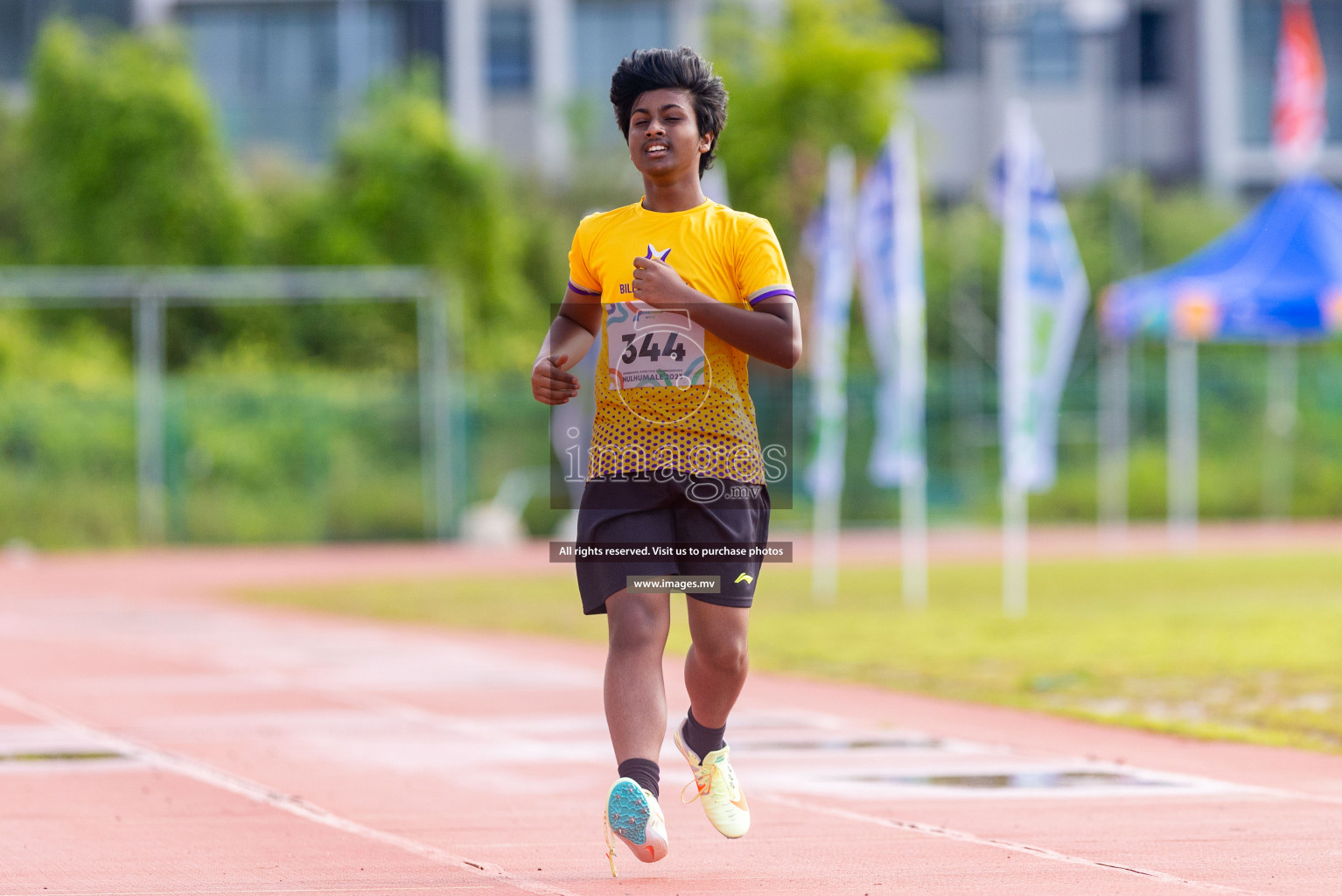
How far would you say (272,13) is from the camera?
41.7 meters

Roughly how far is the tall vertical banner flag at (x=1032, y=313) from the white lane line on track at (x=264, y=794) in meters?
7.87

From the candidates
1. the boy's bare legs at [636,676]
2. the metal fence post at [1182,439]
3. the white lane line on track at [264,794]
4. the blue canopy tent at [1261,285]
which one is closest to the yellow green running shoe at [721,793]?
the boy's bare legs at [636,676]

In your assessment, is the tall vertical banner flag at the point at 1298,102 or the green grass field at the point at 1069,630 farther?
the tall vertical banner flag at the point at 1298,102

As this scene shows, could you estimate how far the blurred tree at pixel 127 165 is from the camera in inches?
1284

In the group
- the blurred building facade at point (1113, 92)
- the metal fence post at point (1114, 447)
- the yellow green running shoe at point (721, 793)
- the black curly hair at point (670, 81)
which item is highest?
the blurred building facade at point (1113, 92)

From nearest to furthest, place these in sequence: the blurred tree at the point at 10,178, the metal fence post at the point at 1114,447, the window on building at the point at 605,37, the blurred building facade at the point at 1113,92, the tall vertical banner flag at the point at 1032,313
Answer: the tall vertical banner flag at the point at 1032,313 → the metal fence post at the point at 1114,447 → the blurred tree at the point at 10,178 → the window on building at the point at 605,37 → the blurred building facade at the point at 1113,92

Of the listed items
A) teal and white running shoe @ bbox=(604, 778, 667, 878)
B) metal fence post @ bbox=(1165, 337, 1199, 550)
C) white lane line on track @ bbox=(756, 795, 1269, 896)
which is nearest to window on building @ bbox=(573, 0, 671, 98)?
metal fence post @ bbox=(1165, 337, 1199, 550)

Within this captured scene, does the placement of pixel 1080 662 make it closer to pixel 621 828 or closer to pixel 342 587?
pixel 621 828

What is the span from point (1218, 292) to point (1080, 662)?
1146 centimetres

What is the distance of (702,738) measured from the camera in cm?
538

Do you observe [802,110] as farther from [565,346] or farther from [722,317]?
[722,317]

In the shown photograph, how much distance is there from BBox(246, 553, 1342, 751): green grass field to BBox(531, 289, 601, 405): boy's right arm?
3.99 metres

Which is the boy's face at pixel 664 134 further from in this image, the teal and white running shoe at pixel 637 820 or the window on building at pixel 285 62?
the window on building at pixel 285 62

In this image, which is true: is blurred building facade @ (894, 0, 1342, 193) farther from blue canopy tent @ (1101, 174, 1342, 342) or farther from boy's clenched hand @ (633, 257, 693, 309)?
boy's clenched hand @ (633, 257, 693, 309)
